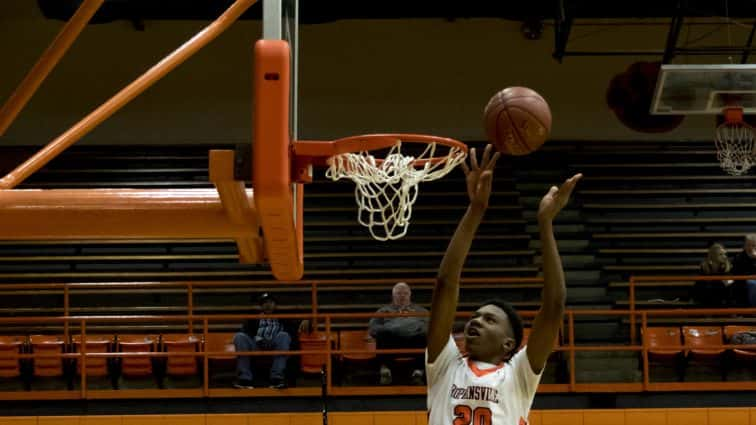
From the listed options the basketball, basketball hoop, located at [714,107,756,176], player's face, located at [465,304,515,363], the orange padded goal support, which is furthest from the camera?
basketball hoop, located at [714,107,756,176]

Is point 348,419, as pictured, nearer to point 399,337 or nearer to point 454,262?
point 399,337

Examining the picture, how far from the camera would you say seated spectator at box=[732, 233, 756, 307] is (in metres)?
9.18

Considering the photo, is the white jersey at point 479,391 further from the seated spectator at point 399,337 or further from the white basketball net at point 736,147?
the white basketball net at point 736,147

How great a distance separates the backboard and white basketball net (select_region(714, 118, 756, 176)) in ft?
7.41

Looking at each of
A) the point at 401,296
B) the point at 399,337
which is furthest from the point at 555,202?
the point at 401,296

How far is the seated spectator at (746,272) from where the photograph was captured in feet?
30.1

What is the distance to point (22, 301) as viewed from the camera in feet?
37.9

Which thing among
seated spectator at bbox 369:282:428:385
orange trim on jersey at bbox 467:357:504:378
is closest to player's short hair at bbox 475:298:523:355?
orange trim on jersey at bbox 467:357:504:378

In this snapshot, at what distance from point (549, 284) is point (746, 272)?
722 cm

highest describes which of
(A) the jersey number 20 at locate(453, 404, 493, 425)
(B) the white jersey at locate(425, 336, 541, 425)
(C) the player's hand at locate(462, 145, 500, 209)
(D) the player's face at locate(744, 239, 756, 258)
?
(D) the player's face at locate(744, 239, 756, 258)

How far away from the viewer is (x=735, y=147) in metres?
12.3

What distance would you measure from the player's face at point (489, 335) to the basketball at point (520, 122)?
1515mm

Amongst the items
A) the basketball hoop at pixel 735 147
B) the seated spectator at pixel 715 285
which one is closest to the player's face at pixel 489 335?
the seated spectator at pixel 715 285

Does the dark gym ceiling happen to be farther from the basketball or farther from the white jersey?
the white jersey
